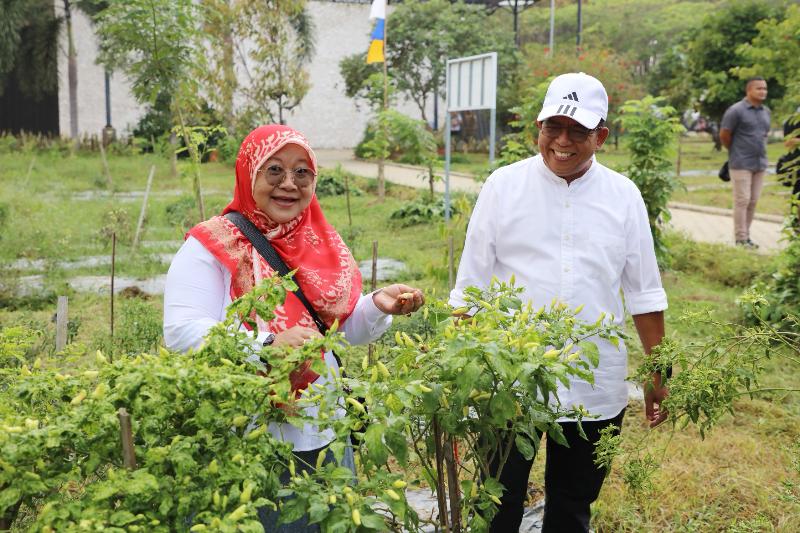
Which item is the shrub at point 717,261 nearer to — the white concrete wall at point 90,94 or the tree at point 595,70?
the tree at point 595,70

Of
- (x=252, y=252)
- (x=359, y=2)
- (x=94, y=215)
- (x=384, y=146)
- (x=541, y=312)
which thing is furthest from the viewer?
(x=359, y=2)

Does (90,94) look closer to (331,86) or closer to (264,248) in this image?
(331,86)

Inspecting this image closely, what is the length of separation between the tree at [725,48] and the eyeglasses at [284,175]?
1757cm

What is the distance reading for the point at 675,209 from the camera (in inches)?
480

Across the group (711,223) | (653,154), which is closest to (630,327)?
(653,154)

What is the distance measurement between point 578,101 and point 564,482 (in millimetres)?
1209

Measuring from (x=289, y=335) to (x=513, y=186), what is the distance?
1.05 meters

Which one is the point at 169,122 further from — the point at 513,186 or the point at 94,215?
the point at 513,186

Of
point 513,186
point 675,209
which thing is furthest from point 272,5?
point 513,186

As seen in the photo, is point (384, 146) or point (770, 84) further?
point (770, 84)

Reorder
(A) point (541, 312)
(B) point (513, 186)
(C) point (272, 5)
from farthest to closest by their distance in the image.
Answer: (C) point (272, 5) < (B) point (513, 186) < (A) point (541, 312)

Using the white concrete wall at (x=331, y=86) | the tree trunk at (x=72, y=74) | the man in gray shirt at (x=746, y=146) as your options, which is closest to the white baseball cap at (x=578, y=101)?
the man in gray shirt at (x=746, y=146)

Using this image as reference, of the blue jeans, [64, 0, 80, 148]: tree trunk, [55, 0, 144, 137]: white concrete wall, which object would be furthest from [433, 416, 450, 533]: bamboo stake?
[55, 0, 144, 137]: white concrete wall

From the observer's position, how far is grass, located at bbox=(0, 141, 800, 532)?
3.38 m
